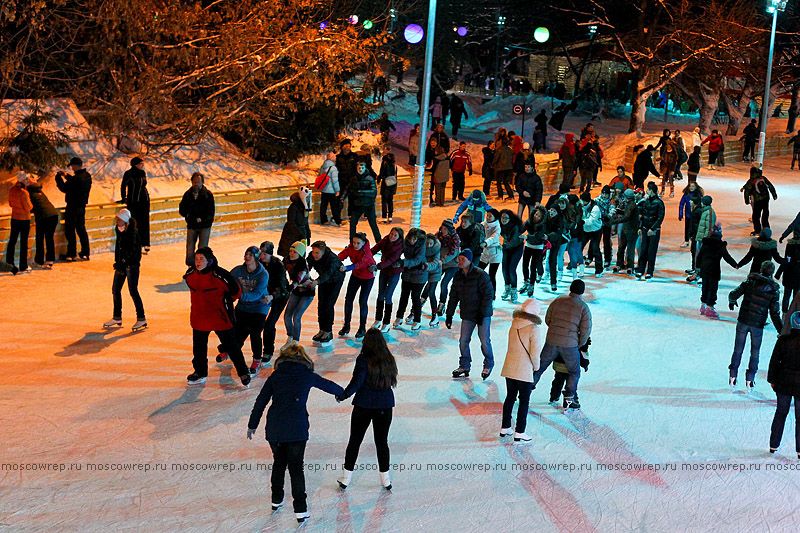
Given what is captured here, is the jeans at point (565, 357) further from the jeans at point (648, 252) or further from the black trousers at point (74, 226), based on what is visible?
the black trousers at point (74, 226)

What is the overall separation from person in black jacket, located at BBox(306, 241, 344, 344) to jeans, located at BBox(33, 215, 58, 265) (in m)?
4.96

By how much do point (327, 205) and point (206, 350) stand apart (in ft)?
29.8

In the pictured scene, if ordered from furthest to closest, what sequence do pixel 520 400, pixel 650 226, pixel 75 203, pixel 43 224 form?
1. pixel 650 226
2. pixel 75 203
3. pixel 43 224
4. pixel 520 400

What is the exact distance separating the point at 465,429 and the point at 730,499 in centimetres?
231

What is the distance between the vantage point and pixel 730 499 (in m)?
6.93

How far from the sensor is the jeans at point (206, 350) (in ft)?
28.1

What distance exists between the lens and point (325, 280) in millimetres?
9703

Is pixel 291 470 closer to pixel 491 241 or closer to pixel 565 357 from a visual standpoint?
pixel 565 357

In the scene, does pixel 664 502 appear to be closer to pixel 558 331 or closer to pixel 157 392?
pixel 558 331

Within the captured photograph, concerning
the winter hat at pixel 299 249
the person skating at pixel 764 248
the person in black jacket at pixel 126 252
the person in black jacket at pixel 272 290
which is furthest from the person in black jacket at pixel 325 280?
the person skating at pixel 764 248

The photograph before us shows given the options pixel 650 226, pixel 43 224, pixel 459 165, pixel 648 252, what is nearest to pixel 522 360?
pixel 650 226

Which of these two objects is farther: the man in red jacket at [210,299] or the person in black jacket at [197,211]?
the person in black jacket at [197,211]

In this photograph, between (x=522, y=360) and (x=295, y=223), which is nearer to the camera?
(x=522, y=360)

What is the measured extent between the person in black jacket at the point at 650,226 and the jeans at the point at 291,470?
8902 millimetres
